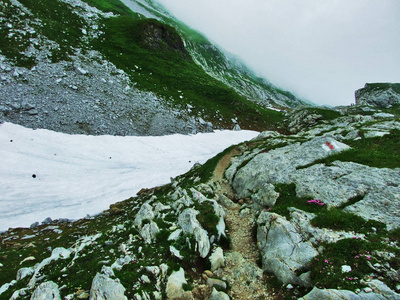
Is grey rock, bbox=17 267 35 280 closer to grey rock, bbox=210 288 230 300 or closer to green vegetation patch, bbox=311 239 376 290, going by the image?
grey rock, bbox=210 288 230 300

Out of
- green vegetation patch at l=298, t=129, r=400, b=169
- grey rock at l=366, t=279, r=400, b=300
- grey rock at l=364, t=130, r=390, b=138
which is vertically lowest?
grey rock at l=366, t=279, r=400, b=300

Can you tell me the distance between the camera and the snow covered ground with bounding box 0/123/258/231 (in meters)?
21.4

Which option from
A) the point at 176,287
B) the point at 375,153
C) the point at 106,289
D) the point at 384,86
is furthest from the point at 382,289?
the point at 384,86

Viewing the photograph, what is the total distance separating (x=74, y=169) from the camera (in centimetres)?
2847

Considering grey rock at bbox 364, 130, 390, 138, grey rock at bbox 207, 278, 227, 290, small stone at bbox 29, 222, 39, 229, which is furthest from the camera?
grey rock at bbox 364, 130, 390, 138

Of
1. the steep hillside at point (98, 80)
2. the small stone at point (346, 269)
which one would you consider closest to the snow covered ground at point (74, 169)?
the steep hillside at point (98, 80)

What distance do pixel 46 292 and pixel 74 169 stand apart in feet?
79.1

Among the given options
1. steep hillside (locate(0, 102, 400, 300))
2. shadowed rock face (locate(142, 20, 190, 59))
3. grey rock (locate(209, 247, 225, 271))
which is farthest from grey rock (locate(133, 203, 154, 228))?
shadowed rock face (locate(142, 20, 190, 59))

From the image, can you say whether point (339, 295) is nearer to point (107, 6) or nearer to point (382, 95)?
point (382, 95)

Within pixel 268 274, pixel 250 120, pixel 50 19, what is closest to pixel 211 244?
pixel 268 274

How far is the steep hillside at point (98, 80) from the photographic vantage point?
38.8 meters

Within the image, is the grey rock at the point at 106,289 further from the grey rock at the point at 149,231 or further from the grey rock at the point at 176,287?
the grey rock at the point at 149,231

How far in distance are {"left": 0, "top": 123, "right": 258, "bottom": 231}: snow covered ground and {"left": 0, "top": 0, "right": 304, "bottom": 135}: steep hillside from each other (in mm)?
4525

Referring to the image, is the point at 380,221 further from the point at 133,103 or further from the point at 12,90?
the point at 12,90
